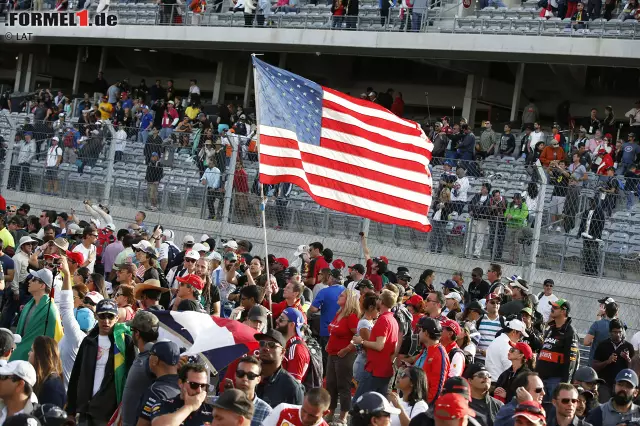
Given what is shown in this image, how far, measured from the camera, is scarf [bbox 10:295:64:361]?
9.57m

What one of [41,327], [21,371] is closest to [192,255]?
[41,327]

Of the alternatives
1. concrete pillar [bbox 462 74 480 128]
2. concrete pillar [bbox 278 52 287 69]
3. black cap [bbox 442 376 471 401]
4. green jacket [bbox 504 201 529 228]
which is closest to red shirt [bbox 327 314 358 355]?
black cap [bbox 442 376 471 401]

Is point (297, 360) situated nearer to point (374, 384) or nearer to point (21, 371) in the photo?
point (374, 384)

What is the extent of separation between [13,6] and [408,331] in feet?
89.7

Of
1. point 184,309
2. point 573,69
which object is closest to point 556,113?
point 573,69

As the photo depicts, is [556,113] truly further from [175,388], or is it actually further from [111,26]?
[175,388]

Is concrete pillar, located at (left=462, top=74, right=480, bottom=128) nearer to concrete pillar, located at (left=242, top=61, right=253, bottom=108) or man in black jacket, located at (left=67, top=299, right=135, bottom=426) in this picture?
concrete pillar, located at (left=242, top=61, right=253, bottom=108)

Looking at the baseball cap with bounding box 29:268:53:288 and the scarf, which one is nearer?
the scarf

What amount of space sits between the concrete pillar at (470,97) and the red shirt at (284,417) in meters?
23.2

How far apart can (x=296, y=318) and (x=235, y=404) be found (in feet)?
12.8

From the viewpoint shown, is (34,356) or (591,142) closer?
(34,356)

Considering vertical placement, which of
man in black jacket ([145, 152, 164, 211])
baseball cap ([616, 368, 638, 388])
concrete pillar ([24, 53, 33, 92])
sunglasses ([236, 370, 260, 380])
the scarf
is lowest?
the scarf

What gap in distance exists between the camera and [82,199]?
20.4 meters

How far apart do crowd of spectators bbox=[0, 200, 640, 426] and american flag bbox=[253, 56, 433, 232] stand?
0.94 m
